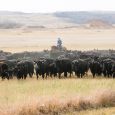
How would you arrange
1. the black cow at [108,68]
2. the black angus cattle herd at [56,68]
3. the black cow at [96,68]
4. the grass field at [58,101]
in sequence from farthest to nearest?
the black cow at [96,68] → the black cow at [108,68] → the black angus cattle herd at [56,68] → the grass field at [58,101]

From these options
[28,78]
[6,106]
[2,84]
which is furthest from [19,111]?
[28,78]

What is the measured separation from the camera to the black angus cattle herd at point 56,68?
28.2 meters

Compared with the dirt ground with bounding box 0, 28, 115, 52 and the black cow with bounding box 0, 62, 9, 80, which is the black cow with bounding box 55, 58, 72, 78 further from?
the dirt ground with bounding box 0, 28, 115, 52

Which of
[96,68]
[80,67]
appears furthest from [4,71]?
[96,68]

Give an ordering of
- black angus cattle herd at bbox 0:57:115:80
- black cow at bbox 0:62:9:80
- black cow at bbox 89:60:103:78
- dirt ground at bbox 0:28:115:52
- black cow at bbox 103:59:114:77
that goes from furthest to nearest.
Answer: dirt ground at bbox 0:28:115:52
black cow at bbox 89:60:103:78
black cow at bbox 103:59:114:77
black angus cattle herd at bbox 0:57:115:80
black cow at bbox 0:62:9:80

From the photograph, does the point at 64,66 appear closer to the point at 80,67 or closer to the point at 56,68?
the point at 56,68

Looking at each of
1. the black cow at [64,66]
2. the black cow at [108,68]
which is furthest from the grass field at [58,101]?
the black cow at [64,66]

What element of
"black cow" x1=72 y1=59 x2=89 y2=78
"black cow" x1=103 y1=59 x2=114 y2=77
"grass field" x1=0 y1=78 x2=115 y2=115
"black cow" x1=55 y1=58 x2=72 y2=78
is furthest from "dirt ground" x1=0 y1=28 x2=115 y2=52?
"grass field" x1=0 y1=78 x2=115 y2=115

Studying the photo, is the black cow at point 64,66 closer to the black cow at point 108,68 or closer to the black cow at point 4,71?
the black cow at point 108,68

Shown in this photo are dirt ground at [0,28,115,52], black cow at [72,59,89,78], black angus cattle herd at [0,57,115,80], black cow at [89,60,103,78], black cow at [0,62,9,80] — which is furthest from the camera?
dirt ground at [0,28,115,52]

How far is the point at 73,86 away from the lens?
22875mm

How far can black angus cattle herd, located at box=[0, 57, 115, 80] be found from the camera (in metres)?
28.2

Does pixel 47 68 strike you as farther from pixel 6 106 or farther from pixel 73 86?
pixel 6 106

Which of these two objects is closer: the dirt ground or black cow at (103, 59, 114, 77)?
black cow at (103, 59, 114, 77)
